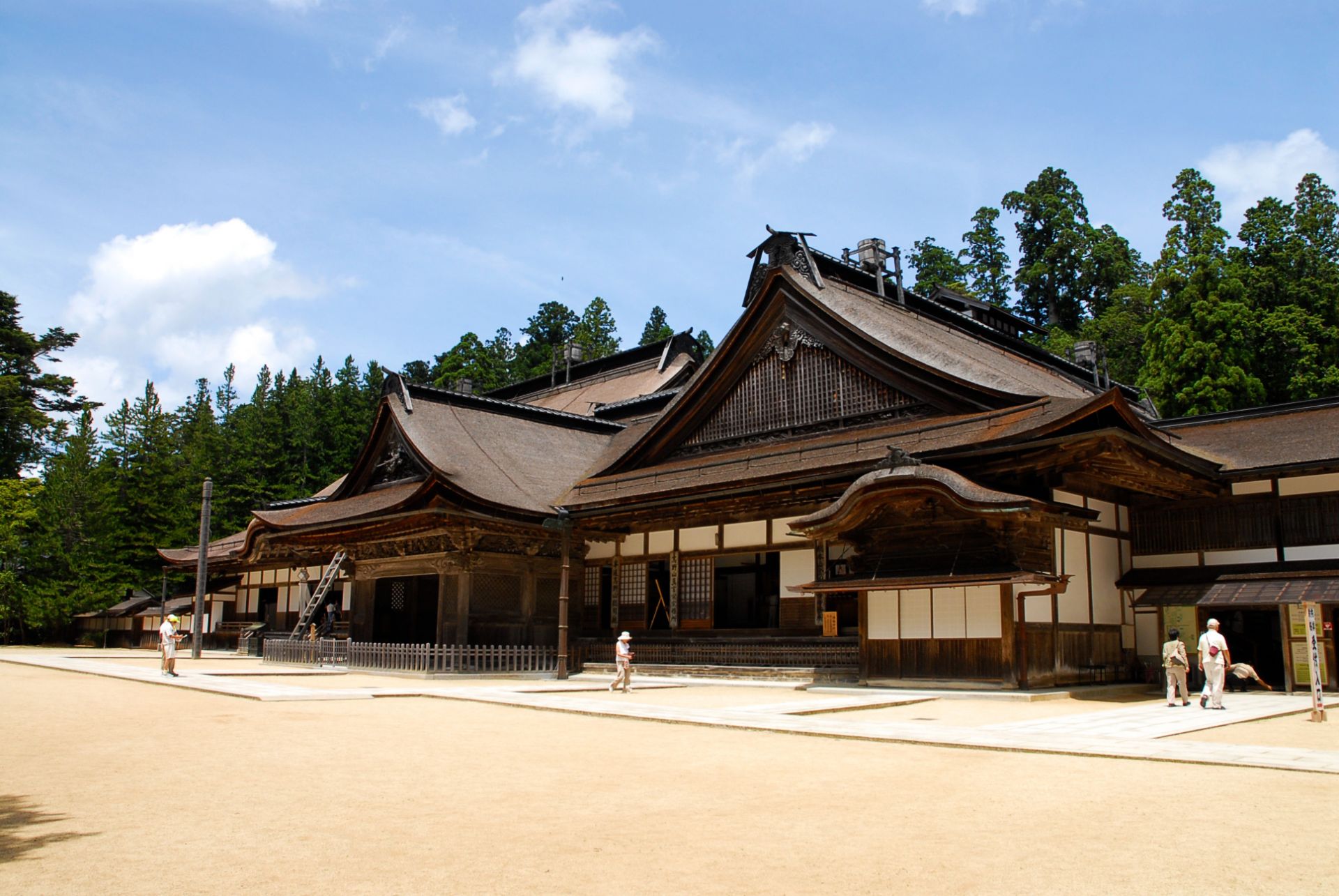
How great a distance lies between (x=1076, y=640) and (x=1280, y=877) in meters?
14.8

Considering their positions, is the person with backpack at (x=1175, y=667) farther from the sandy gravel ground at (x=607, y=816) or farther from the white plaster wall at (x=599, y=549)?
the white plaster wall at (x=599, y=549)

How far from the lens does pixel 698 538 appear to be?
25.0 meters

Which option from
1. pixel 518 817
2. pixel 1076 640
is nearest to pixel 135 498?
pixel 1076 640

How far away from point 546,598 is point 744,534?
6.43 meters

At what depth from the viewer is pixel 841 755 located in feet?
34.2

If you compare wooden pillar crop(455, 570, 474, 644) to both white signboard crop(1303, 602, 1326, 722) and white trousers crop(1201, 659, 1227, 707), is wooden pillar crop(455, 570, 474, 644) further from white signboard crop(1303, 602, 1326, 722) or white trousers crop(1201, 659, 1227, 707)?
white signboard crop(1303, 602, 1326, 722)

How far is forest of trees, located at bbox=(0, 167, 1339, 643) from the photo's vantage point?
4225cm

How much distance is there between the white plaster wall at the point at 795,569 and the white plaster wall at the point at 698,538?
206 cm

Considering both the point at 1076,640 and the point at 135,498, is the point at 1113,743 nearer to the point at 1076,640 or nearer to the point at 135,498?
the point at 1076,640

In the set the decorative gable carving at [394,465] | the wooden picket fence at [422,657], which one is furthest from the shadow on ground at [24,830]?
the decorative gable carving at [394,465]

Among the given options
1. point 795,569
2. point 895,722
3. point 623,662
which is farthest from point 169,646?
point 895,722

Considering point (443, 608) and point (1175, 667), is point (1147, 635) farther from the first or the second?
point (443, 608)

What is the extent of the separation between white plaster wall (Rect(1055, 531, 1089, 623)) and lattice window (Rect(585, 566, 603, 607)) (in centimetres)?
1271

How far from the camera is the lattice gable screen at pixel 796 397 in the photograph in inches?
902
